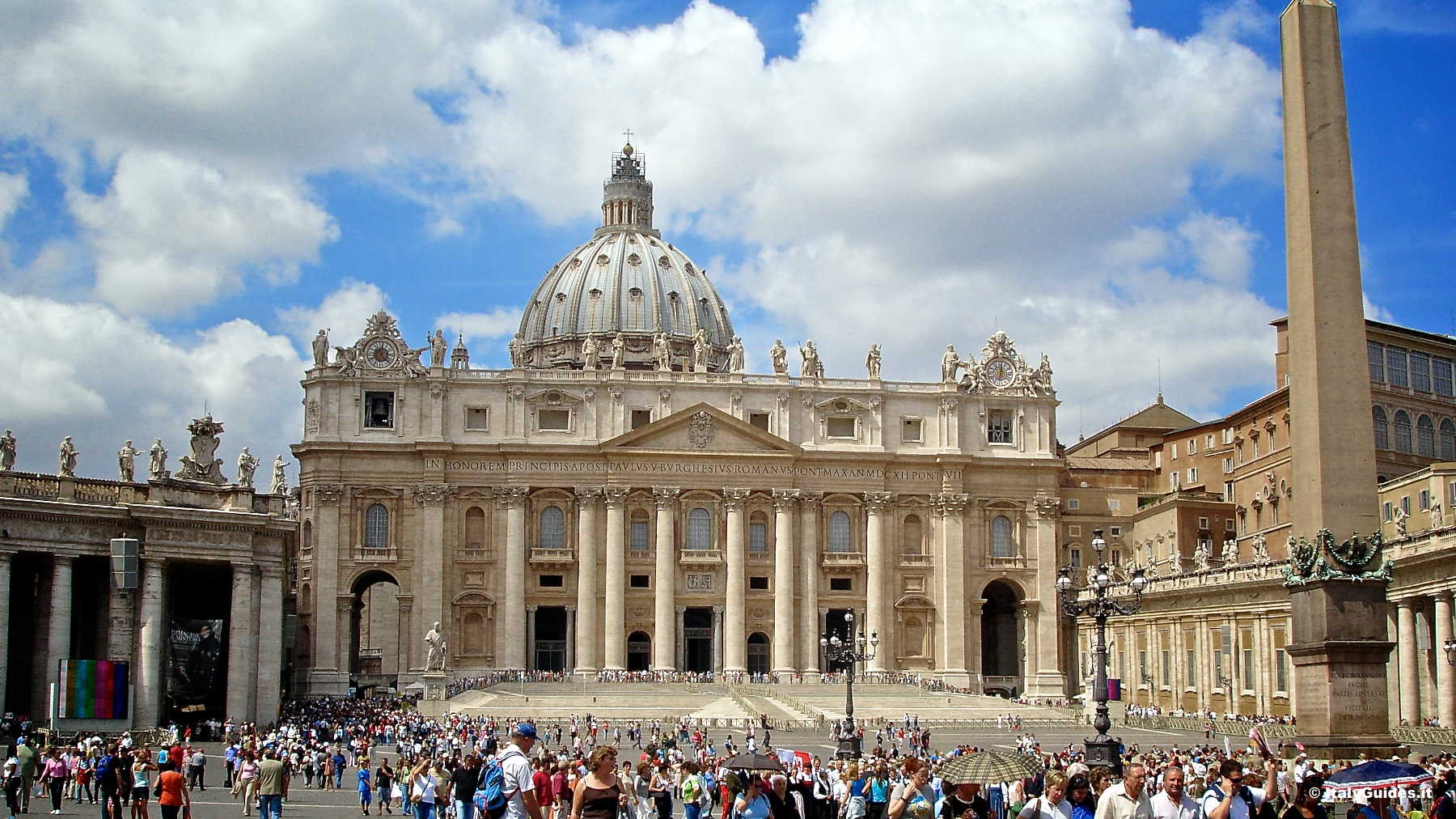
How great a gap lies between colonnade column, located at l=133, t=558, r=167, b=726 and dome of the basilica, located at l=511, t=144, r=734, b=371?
223 ft

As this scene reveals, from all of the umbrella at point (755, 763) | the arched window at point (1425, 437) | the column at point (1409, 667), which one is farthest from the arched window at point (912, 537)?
the umbrella at point (755, 763)

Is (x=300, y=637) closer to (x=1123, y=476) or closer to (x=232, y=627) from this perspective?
(x=232, y=627)

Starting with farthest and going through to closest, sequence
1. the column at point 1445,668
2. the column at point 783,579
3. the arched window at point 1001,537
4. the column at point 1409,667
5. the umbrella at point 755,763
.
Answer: the arched window at point 1001,537 < the column at point 783,579 < the column at point 1409,667 < the column at point 1445,668 < the umbrella at point 755,763

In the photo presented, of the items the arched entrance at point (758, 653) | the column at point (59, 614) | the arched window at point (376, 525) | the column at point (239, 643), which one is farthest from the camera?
the arched entrance at point (758, 653)

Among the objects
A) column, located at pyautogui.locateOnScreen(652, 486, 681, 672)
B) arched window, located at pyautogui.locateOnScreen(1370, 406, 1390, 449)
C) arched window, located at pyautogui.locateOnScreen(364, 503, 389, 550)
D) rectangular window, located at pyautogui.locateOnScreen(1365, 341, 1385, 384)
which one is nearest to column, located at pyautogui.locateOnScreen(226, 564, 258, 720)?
arched window, located at pyautogui.locateOnScreen(364, 503, 389, 550)

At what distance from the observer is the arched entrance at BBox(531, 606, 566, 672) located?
81.5m

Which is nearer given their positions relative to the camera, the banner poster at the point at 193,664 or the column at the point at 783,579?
the banner poster at the point at 193,664

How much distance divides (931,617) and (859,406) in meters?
10.6

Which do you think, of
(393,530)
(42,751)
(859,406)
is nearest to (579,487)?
(393,530)

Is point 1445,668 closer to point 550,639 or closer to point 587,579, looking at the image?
point 587,579

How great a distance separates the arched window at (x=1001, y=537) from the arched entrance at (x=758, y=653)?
1225 centimetres

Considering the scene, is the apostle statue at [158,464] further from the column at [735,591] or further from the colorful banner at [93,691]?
the column at [735,591]

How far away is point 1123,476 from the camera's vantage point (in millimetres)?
91375

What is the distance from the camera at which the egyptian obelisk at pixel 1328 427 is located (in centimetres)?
2252
